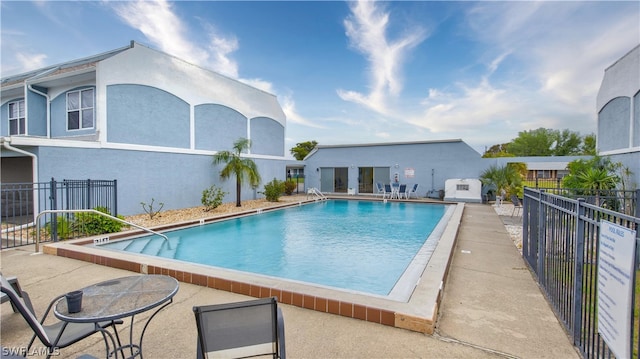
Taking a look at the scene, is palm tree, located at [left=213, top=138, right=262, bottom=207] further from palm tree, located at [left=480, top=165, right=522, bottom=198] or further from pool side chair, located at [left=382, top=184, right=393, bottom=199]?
palm tree, located at [left=480, top=165, right=522, bottom=198]

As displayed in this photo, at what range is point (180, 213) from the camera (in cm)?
1252

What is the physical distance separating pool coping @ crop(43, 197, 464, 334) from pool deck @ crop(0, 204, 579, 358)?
0.08 meters

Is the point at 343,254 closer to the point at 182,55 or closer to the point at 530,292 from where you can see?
the point at 530,292

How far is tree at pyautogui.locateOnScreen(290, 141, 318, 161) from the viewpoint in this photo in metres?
50.5

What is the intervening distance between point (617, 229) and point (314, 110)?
20.5 meters

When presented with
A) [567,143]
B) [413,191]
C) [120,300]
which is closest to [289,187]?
[413,191]

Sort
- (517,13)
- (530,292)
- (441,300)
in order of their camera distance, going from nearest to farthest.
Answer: (441,300) → (530,292) → (517,13)

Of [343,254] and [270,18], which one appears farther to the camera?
[270,18]

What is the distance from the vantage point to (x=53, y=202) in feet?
22.6

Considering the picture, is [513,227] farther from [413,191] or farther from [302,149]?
[302,149]

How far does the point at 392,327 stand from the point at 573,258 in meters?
2.10

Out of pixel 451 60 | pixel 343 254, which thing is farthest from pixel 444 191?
pixel 343 254

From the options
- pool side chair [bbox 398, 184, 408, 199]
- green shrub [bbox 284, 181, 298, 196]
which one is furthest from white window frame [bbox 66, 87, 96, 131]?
pool side chair [bbox 398, 184, 408, 199]

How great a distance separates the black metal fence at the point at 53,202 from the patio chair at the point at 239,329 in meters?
6.86
